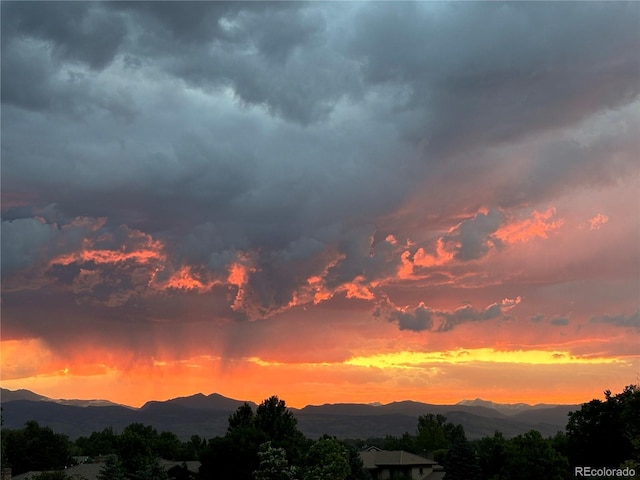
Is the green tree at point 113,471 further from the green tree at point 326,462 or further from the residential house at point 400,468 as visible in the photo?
the residential house at point 400,468

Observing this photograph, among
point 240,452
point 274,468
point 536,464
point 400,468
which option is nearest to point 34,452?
point 400,468

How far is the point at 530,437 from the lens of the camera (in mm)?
90500

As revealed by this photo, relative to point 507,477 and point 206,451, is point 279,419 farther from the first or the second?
point 507,477

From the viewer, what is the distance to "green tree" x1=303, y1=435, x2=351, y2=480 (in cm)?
9962

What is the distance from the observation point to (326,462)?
104312 millimetres

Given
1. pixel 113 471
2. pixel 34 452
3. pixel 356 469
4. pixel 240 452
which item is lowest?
pixel 356 469

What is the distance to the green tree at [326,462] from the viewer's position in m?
99.6

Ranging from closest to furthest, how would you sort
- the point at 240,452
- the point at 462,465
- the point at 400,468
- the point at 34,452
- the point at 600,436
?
the point at 240,452
the point at 600,436
the point at 462,465
the point at 400,468
the point at 34,452

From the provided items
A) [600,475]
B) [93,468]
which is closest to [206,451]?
[93,468]

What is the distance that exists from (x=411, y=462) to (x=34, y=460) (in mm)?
73593

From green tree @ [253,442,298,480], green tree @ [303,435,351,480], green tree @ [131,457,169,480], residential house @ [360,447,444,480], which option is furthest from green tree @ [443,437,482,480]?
green tree @ [131,457,169,480]

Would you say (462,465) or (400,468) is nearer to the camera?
(462,465)

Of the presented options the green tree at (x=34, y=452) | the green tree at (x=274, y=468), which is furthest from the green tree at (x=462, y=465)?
the green tree at (x=34, y=452)

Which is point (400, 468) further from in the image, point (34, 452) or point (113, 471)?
point (34, 452)
